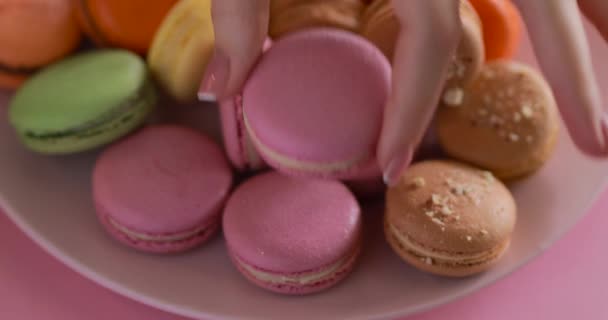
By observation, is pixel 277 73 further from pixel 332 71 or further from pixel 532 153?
pixel 532 153

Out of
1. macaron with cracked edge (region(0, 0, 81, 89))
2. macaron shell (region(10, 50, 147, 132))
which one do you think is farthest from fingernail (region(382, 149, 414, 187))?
macaron with cracked edge (region(0, 0, 81, 89))

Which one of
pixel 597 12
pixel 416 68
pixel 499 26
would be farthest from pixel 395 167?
pixel 499 26

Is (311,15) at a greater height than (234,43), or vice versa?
(234,43)

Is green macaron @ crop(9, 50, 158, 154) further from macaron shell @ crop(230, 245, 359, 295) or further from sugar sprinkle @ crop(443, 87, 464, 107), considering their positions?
sugar sprinkle @ crop(443, 87, 464, 107)

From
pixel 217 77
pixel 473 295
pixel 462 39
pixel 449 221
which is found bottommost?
pixel 473 295

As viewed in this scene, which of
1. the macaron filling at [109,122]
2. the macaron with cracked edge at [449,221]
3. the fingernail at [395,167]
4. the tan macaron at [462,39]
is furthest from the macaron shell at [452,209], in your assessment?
the macaron filling at [109,122]

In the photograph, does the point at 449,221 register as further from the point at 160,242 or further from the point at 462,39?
the point at 160,242

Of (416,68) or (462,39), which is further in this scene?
(462,39)

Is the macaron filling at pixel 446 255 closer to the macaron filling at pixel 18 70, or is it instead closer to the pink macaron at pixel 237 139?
the pink macaron at pixel 237 139
